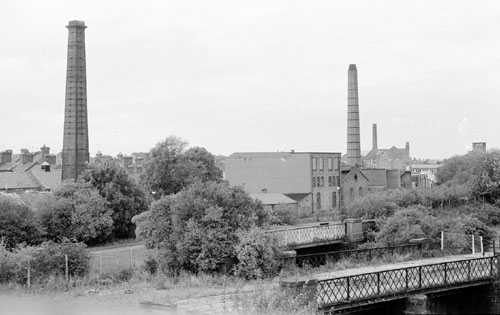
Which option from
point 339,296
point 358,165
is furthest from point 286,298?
point 358,165

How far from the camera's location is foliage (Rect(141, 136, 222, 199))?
53656mm

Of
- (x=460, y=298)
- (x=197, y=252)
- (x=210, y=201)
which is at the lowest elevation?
(x=460, y=298)

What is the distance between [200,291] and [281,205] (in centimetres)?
3300

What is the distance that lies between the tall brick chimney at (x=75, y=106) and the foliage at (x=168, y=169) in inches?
229

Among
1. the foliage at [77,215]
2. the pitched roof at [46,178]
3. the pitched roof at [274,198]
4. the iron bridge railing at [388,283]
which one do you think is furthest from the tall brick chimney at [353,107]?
the iron bridge railing at [388,283]

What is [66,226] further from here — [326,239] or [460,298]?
[460,298]

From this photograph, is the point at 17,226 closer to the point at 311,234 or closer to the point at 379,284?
the point at 311,234

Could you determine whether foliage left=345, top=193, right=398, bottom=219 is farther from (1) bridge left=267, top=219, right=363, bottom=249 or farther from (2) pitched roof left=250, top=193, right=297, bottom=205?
(2) pitched roof left=250, top=193, right=297, bottom=205

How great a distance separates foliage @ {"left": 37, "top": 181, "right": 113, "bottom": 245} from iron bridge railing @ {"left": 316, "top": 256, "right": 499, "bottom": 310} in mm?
20669

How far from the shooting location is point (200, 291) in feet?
69.7

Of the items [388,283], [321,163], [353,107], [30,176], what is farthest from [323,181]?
[388,283]

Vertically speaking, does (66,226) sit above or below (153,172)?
below

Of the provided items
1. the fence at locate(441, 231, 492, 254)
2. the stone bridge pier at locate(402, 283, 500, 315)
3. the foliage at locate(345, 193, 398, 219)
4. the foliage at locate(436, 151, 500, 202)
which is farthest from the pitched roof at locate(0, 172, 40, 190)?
Result: the stone bridge pier at locate(402, 283, 500, 315)

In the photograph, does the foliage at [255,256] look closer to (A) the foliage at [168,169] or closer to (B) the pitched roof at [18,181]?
(A) the foliage at [168,169]
